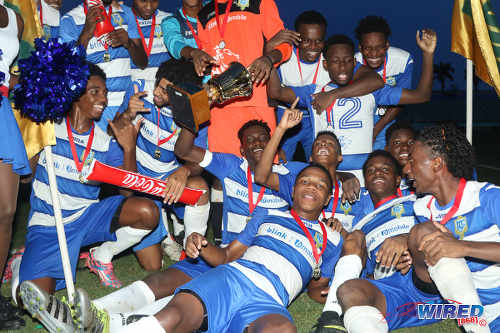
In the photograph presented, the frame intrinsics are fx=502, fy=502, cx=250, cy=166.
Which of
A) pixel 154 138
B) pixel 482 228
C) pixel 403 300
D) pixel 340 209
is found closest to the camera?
pixel 482 228

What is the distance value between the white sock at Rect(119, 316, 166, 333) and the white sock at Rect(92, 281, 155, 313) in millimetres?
588

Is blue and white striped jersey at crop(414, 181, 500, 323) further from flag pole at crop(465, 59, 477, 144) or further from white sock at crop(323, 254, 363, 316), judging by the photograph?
flag pole at crop(465, 59, 477, 144)

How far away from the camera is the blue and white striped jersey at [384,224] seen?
3703 millimetres

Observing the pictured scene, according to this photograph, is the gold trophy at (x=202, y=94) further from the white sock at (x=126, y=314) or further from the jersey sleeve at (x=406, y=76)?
the jersey sleeve at (x=406, y=76)

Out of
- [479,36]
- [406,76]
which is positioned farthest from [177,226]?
[479,36]

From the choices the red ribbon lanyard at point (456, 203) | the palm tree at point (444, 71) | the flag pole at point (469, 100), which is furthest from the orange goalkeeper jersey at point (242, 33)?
the palm tree at point (444, 71)

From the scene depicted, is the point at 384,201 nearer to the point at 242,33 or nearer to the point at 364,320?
the point at 364,320

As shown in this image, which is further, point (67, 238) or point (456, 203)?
point (67, 238)

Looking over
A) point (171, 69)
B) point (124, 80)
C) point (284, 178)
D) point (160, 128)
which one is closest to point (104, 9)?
point (124, 80)

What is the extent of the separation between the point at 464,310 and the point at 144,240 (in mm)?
2891

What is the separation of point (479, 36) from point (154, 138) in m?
2.99

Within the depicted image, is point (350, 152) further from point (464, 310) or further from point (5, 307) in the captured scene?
point (5, 307)

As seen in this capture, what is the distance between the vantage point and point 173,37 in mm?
4699

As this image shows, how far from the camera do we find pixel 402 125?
16.4 feet
